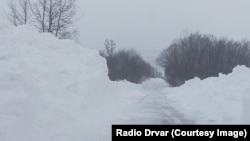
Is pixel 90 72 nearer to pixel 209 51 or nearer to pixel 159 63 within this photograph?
pixel 209 51

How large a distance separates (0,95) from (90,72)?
11.1 m

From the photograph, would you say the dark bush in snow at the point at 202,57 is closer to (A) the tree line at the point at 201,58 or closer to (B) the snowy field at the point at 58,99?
(A) the tree line at the point at 201,58

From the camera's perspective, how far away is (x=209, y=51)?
74.0 metres

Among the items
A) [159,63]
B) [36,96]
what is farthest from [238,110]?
[159,63]

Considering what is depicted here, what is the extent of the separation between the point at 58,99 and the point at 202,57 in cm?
6181

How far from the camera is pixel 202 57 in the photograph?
7231 centimetres

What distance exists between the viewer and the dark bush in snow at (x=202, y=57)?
7081 cm

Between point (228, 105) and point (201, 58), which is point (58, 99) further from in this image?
point (201, 58)

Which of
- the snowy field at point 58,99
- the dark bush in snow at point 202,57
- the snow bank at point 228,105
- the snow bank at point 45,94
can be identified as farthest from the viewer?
the dark bush in snow at point 202,57

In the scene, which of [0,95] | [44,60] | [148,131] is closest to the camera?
[148,131]
